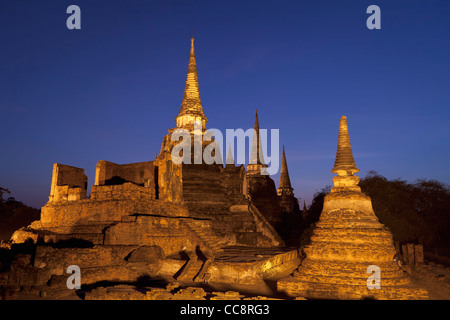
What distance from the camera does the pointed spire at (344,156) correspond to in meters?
10.5

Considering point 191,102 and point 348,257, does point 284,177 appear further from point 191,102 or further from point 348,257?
point 348,257

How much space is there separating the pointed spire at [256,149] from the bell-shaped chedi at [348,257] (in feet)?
91.5

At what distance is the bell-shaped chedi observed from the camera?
28.0 feet

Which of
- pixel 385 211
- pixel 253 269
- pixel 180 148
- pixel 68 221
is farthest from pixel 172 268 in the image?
pixel 385 211

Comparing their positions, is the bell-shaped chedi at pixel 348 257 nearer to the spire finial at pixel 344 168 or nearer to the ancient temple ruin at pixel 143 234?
the spire finial at pixel 344 168

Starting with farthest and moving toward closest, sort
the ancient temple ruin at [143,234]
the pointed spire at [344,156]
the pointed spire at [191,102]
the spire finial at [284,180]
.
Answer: the spire finial at [284,180], the pointed spire at [191,102], the pointed spire at [344,156], the ancient temple ruin at [143,234]

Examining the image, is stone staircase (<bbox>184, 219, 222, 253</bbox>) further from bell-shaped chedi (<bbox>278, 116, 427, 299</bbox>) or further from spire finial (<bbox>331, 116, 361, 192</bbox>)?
spire finial (<bbox>331, 116, 361, 192</bbox>)

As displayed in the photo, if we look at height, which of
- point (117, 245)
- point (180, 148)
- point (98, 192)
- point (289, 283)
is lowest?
point (289, 283)

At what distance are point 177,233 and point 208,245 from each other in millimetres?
1320

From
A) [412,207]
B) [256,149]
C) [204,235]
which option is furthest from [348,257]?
[256,149]

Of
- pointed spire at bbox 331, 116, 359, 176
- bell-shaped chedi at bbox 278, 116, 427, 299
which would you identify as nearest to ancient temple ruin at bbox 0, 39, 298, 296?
bell-shaped chedi at bbox 278, 116, 427, 299

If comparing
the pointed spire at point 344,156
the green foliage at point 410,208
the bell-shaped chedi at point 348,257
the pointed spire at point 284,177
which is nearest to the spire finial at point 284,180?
the pointed spire at point 284,177

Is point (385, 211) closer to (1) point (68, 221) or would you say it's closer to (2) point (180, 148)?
(2) point (180, 148)
